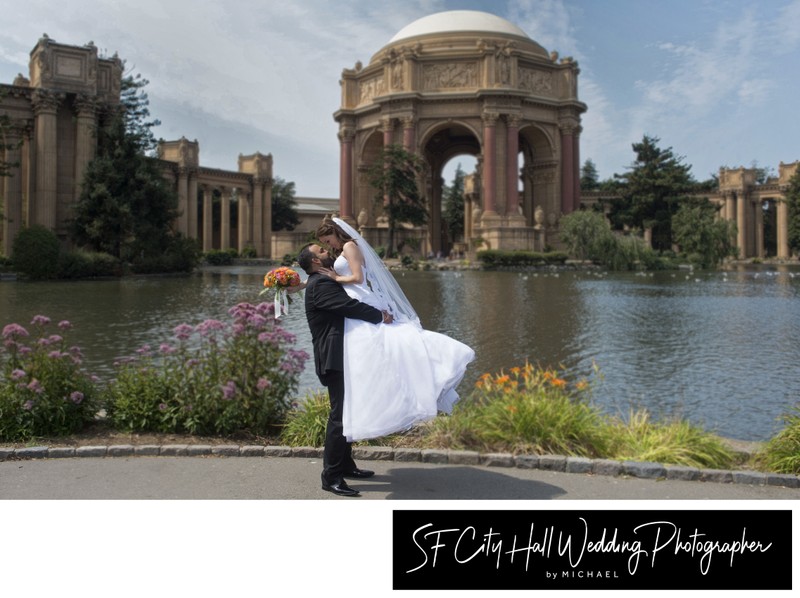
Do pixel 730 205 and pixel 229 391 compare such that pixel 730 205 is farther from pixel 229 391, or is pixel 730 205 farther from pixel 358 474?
pixel 358 474

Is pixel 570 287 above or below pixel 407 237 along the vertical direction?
below

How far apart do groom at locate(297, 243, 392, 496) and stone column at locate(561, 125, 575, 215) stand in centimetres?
5946

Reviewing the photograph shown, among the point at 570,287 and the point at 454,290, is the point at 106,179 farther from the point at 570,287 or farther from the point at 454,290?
the point at 570,287

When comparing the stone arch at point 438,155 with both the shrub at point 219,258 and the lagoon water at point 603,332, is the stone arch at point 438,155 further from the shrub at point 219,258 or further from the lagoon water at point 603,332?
the lagoon water at point 603,332

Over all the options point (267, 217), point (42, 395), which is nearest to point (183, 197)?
point (267, 217)

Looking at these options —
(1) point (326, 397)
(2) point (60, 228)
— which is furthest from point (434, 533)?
(2) point (60, 228)

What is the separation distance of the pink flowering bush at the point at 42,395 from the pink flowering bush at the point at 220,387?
30cm

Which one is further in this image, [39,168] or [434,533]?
[39,168]

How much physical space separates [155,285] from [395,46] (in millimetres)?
41683

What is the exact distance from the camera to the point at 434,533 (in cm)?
363

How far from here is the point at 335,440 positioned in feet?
15.9

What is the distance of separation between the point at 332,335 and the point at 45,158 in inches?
1351

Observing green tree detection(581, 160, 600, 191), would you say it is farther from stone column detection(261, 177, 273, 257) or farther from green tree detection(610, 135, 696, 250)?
stone column detection(261, 177, 273, 257)

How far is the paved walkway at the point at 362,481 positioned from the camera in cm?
488
